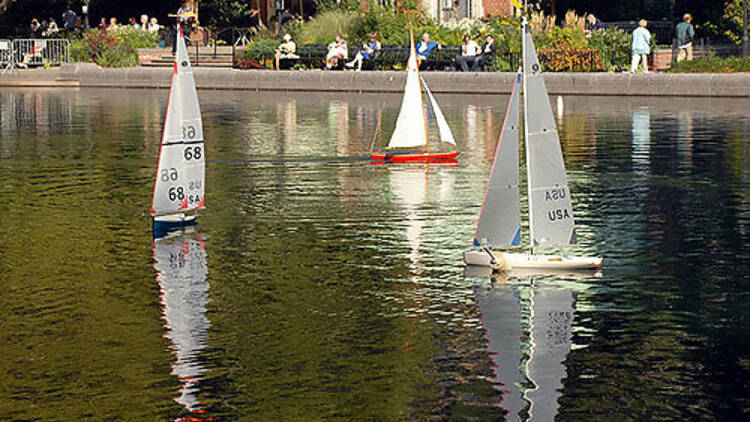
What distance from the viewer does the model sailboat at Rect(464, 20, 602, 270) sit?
13.9m

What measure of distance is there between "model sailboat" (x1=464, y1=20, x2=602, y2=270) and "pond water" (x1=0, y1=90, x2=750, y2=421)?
0.42 metres

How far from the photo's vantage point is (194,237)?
1706 cm

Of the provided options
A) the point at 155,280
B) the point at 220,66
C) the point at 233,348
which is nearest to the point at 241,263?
the point at 155,280

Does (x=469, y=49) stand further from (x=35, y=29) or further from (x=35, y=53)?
(x=35, y=29)

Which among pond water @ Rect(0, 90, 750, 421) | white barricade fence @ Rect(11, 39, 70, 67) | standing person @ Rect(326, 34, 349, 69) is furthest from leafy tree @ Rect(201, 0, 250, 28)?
pond water @ Rect(0, 90, 750, 421)

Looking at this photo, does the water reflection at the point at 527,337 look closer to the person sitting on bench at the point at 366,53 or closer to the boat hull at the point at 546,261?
the boat hull at the point at 546,261

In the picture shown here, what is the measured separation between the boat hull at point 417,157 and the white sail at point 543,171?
11.0 metres

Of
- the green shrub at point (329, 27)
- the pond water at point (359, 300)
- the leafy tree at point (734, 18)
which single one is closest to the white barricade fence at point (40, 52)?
the green shrub at point (329, 27)

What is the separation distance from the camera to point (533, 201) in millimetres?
14242

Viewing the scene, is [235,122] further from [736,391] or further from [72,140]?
[736,391]

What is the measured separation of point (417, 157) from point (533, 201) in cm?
1132

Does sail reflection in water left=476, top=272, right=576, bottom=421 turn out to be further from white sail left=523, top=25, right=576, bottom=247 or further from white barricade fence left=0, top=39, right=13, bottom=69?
white barricade fence left=0, top=39, right=13, bottom=69

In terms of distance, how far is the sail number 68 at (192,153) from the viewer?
1795 centimetres

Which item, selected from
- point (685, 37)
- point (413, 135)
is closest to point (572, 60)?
point (685, 37)
